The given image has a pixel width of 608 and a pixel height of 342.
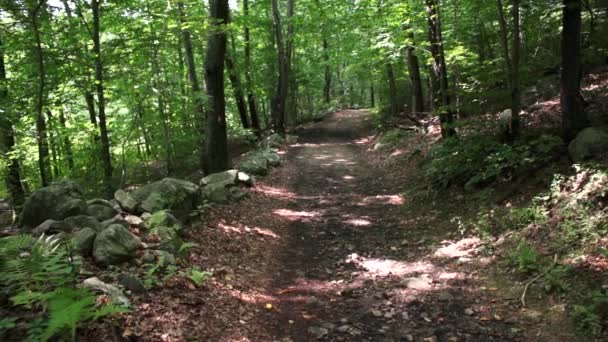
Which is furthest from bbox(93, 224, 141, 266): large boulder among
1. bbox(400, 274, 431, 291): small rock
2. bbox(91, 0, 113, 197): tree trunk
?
bbox(91, 0, 113, 197): tree trunk

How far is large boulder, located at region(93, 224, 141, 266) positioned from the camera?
5.16m

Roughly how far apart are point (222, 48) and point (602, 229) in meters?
8.80

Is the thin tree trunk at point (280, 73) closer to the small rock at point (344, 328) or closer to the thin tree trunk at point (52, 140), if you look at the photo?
the thin tree trunk at point (52, 140)

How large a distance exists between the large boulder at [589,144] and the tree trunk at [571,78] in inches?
18.6

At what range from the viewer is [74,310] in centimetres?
328

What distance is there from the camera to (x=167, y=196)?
7633 millimetres

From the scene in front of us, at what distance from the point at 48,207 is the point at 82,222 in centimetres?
77

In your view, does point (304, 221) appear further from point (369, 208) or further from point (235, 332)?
point (235, 332)

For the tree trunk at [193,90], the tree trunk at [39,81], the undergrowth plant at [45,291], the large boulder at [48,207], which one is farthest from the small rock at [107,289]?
the tree trunk at [193,90]

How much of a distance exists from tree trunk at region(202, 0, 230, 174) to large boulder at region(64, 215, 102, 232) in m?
5.07

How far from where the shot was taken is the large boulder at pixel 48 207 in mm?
6105

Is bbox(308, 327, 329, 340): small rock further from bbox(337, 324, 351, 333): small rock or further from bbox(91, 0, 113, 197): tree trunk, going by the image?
bbox(91, 0, 113, 197): tree trunk

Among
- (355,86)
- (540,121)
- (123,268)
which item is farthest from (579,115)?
(355,86)

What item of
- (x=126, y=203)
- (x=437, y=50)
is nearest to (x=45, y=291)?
(x=126, y=203)
